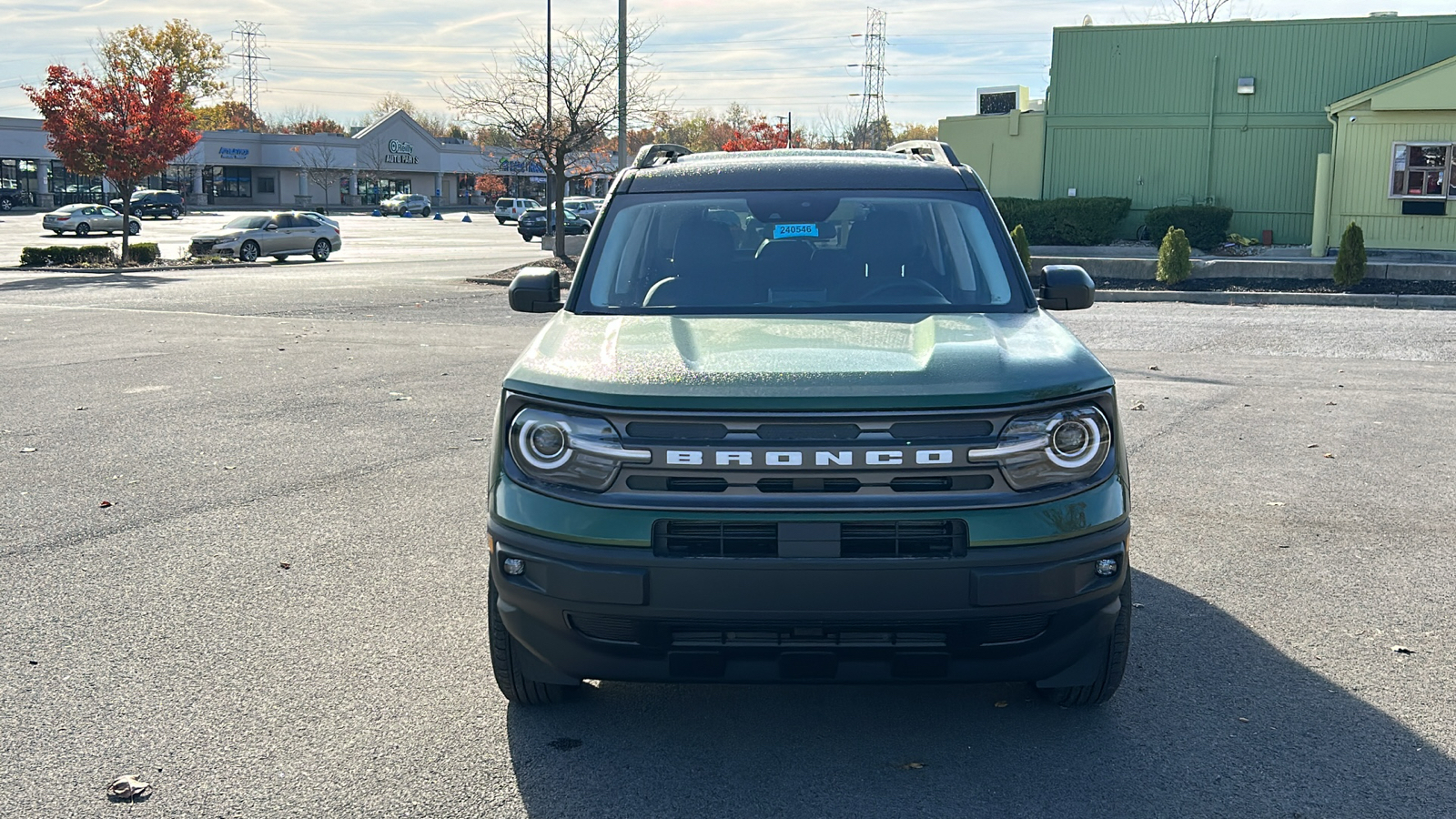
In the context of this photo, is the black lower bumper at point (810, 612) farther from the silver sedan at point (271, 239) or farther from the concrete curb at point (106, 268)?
the silver sedan at point (271, 239)

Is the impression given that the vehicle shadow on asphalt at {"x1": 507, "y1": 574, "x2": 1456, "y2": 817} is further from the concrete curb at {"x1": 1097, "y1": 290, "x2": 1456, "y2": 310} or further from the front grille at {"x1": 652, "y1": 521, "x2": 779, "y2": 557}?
the concrete curb at {"x1": 1097, "y1": 290, "x2": 1456, "y2": 310}

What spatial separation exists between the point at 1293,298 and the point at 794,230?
19104 mm

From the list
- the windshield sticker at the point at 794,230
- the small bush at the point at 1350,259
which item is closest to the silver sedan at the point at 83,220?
the small bush at the point at 1350,259

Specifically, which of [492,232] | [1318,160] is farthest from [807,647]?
[492,232]

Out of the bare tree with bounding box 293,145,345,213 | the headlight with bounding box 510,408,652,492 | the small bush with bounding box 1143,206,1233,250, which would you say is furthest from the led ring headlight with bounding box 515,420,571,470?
the bare tree with bounding box 293,145,345,213

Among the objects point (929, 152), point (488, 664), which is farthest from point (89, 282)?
point (488, 664)

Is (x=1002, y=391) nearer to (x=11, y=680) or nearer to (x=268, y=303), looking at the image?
(x=11, y=680)

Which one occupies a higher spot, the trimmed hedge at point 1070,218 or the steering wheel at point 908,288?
the trimmed hedge at point 1070,218

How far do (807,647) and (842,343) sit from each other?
0.96 meters

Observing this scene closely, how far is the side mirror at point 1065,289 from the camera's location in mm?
5105

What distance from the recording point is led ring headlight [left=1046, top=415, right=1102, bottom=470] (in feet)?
11.8

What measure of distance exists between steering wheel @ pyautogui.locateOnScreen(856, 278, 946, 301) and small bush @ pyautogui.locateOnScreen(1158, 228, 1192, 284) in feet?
66.1

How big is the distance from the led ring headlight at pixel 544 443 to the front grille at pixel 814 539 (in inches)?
14.2

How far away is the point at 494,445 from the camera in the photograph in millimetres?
3854
